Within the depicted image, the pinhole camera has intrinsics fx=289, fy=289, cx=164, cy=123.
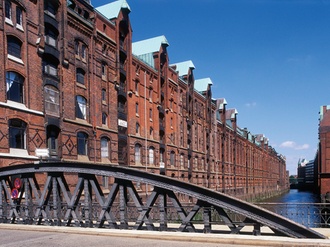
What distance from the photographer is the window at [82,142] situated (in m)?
22.8

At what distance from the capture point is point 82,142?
76.2ft

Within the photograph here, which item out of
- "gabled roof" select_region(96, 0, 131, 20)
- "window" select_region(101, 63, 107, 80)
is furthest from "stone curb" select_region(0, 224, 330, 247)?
"gabled roof" select_region(96, 0, 131, 20)

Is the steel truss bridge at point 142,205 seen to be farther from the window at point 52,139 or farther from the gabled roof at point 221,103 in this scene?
the gabled roof at point 221,103

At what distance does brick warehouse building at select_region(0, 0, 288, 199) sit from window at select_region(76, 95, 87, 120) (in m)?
0.08

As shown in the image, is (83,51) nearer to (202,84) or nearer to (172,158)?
(172,158)

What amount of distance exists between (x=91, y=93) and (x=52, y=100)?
177 inches

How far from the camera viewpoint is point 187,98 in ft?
148

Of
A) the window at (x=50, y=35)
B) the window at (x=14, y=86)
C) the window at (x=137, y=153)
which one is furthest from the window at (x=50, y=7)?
the window at (x=137, y=153)

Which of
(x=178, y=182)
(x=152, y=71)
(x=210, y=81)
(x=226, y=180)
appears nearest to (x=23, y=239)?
(x=178, y=182)

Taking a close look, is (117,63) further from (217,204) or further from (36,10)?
(217,204)

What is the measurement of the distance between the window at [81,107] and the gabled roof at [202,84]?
113 ft

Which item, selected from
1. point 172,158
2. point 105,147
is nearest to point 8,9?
point 105,147

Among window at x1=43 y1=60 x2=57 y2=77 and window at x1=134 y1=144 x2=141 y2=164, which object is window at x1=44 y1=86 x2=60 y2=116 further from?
window at x1=134 y1=144 x2=141 y2=164

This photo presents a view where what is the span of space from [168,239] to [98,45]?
21.2 meters
